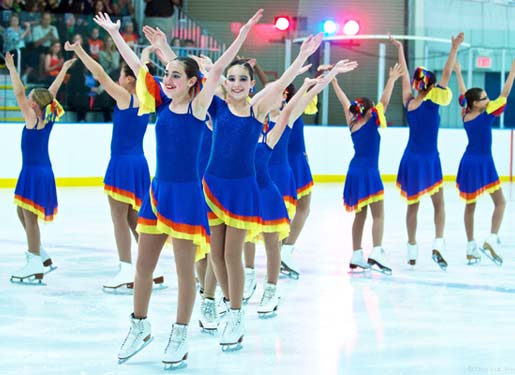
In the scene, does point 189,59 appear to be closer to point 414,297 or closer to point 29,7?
point 414,297

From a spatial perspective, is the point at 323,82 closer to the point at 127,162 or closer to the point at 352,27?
the point at 127,162

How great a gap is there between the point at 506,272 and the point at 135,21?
11.2 meters

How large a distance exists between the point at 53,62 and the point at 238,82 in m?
10.3

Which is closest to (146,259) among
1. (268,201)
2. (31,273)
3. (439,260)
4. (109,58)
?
(268,201)

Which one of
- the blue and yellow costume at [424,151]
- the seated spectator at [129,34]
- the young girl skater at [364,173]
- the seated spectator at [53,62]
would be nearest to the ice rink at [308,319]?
the young girl skater at [364,173]

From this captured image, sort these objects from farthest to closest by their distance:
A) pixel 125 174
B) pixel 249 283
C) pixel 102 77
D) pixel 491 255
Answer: pixel 491 255
pixel 125 174
pixel 249 283
pixel 102 77

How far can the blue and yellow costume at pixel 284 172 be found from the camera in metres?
6.70

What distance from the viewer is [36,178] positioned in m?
6.80

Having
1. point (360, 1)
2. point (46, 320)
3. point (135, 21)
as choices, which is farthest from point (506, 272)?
point (360, 1)

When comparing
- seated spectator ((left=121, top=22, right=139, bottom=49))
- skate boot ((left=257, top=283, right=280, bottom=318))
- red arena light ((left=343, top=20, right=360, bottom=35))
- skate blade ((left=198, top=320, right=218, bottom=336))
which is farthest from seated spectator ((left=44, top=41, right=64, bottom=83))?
skate blade ((left=198, top=320, right=218, bottom=336))

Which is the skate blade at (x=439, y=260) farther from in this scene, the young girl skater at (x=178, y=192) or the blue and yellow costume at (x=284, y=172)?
the young girl skater at (x=178, y=192)

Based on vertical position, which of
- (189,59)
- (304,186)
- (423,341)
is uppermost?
(189,59)

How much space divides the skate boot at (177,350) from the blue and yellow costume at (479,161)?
424 centimetres

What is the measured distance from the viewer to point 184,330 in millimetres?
4555
